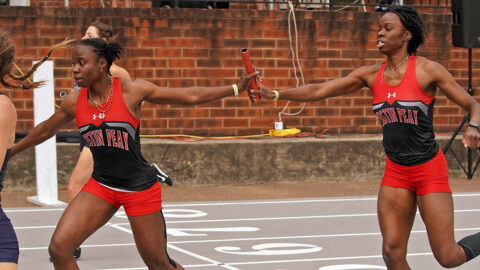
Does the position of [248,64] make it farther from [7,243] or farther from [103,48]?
[7,243]

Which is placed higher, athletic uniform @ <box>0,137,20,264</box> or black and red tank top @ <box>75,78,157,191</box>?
black and red tank top @ <box>75,78,157,191</box>

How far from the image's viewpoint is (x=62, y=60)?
13.6 metres

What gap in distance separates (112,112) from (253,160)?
7.40 metres

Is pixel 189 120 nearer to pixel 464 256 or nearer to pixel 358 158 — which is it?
pixel 358 158

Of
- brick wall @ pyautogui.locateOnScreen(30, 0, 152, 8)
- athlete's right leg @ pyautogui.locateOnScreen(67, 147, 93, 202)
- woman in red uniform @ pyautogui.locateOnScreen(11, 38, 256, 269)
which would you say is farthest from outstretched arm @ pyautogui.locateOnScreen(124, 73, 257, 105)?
brick wall @ pyautogui.locateOnScreen(30, 0, 152, 8)

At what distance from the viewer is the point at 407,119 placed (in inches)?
249

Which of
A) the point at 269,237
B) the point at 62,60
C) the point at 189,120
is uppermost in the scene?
the point at 62,60

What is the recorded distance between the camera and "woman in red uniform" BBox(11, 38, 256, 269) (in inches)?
238

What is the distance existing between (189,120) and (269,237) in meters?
4.90

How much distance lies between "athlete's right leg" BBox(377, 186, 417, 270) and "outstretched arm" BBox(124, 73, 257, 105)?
4.46 ft

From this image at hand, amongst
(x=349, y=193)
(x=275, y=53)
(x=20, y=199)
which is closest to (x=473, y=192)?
(x=349, y=193)

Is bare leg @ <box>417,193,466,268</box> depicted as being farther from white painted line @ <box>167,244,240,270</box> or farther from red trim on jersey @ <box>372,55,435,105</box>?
white painted line @ <box>167,244,240,270</box>

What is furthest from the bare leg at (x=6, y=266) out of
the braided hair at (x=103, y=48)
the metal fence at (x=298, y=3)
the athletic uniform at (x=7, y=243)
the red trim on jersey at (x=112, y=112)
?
the metal fence at (x=298, y=3)

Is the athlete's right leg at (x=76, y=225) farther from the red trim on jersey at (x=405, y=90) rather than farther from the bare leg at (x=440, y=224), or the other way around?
the bare leg at (x=440, y=224)
